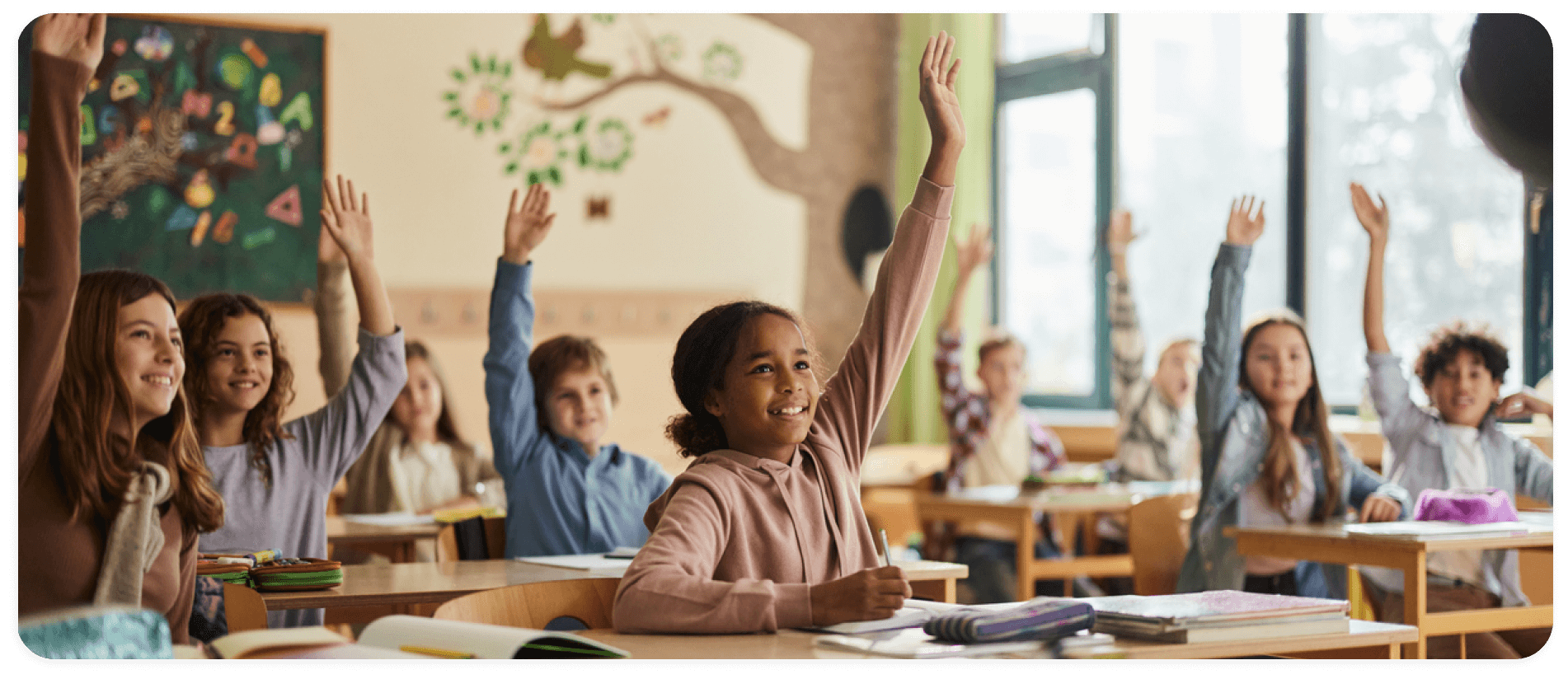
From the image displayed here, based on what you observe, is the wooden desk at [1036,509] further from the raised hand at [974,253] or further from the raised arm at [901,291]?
the raised arm at [901,291]

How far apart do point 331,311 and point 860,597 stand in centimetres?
207

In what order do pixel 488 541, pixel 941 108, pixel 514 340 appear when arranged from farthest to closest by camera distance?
pixel 488 541
pixel 514 340
pixel 941 108

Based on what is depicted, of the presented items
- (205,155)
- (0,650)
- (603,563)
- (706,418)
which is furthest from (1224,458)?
(205,155)

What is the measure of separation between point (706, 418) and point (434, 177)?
4.25 meters

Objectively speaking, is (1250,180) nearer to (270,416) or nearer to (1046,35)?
(1046,35)

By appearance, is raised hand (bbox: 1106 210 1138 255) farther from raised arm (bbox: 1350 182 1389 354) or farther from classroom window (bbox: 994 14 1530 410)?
raised arm (bbox: 1350 182 1389 354)

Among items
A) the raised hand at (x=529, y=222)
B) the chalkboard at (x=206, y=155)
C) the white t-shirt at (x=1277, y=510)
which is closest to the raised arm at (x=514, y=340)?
the raised hand at (x=529, y=222)

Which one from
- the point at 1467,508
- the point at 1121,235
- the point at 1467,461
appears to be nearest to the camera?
the point at 1467,508

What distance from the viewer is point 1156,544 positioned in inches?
138

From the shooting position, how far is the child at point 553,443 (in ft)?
9.09

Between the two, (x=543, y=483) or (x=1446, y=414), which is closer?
(x=543, y=483)

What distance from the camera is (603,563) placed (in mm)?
2490

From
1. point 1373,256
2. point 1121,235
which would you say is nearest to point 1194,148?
point 1121,235

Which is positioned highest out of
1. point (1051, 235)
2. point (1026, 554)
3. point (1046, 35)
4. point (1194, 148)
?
point (1046, 35)
